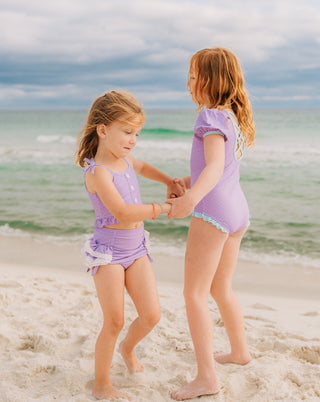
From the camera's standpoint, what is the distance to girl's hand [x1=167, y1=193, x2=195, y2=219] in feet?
7.69

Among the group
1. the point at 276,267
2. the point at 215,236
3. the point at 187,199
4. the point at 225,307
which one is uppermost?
→ the point at 187,199

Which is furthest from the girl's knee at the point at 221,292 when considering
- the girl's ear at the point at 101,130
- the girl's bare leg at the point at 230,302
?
the girl's ear at the point at 101,130

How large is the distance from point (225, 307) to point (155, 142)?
2203cm

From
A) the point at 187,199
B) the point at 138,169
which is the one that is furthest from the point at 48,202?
the point at 187,199

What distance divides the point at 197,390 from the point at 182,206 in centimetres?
109

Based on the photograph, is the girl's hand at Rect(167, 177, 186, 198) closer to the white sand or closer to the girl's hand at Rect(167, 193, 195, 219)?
the girl's hand at Rect(167, 193, 195, 219)

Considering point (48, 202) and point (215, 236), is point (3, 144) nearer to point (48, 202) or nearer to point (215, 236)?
point (48, 202)

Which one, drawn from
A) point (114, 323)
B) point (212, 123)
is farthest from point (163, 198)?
point (212, 123)

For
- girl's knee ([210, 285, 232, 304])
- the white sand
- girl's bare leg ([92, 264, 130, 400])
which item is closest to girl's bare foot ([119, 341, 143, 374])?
the white sand

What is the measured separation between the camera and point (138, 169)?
9.77 ft

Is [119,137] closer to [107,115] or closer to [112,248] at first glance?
[107,115]

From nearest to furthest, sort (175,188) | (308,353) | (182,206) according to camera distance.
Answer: (182,206), (175,188), (308,353)

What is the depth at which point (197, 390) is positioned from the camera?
8.58ft

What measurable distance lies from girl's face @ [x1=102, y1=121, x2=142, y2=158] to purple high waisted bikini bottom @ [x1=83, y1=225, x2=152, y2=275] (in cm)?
45
